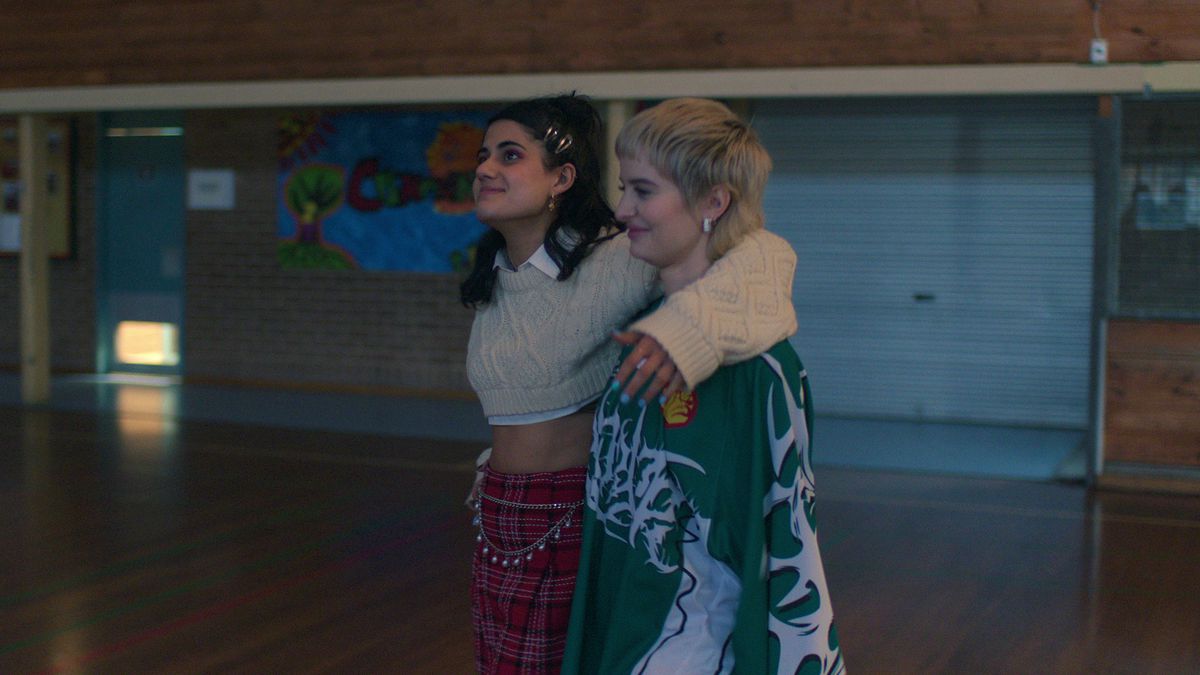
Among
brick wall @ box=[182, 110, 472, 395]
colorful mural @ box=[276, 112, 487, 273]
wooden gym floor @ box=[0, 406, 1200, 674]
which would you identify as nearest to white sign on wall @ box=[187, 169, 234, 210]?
brick wall @ box=[182, 110, 472, 395]

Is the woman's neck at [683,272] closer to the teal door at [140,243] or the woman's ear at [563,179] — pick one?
the woman's ear at [563,179]

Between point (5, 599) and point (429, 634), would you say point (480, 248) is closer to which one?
point (429, 634)

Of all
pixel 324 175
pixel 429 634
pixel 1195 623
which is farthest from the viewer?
pixel 324 175

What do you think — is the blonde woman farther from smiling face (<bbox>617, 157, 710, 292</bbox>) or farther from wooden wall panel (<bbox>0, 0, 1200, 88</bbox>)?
wooden wall panel (<bbox>0, 0, 1200, 88</bbox>)

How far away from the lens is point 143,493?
683cm

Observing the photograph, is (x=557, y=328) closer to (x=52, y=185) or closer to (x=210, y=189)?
(x=210, y=189)

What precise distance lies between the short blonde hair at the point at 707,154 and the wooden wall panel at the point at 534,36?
5.90 m

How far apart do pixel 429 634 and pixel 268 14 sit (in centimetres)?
604

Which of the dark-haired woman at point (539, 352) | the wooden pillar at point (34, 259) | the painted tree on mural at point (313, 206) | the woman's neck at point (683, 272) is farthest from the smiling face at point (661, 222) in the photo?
the painted tree on mural at point (313, 206)

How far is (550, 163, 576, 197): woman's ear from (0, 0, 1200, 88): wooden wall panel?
18.2ft

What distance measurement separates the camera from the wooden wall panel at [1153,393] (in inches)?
283

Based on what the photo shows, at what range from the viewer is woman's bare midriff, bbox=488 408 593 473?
231cm

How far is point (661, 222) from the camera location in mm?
1885

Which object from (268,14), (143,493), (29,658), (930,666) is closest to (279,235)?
(268,14)
